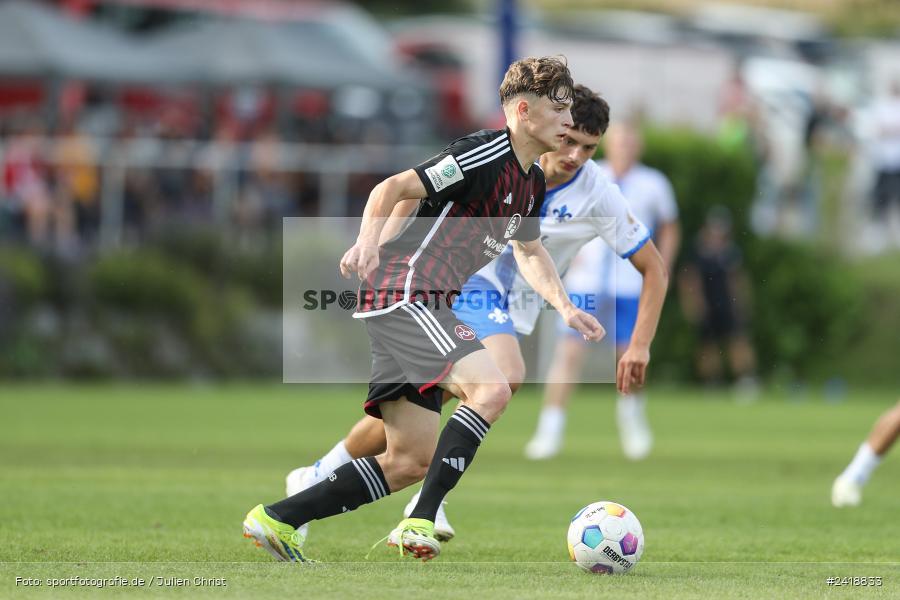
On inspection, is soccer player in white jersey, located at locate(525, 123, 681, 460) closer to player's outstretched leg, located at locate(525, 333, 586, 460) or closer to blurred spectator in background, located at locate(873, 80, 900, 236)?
player's outstretched leg, located at locate(525, 333, 586, 460)

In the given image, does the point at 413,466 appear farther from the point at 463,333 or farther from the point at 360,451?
the point at 360,451

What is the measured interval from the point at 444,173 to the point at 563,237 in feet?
7.02

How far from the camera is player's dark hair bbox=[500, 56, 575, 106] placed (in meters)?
7.15

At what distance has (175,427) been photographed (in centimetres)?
1580

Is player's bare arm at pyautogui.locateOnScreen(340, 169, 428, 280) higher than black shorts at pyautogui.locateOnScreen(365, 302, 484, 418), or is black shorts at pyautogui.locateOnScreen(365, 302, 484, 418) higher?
player's bare arm at pyautogui.locateOnScreen(340, 169, 428, 280)

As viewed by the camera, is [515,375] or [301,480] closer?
[301,480]

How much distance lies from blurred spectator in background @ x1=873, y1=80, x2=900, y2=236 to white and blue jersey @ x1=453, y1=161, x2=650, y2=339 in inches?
707

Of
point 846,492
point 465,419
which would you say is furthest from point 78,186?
point 465,419

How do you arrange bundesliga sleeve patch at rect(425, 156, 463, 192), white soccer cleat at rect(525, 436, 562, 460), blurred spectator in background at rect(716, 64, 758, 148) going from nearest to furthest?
bundesliga sleeve patch at rect(425, 156, 463, 192)
white soccer cleat at rect(525, 436, 562, 460)
blurred spectator in background at rect(716, 64, 758, 148)

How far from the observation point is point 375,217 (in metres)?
6.58

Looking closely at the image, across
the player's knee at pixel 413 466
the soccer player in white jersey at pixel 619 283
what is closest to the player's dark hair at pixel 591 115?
the player's knee at pixel 413 466

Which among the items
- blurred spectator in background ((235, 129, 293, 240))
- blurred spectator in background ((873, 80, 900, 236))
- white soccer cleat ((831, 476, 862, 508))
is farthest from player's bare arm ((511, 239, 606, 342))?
blurred spectator in background ((873, 80, 900, 236))

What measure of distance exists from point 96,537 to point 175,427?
7.85m

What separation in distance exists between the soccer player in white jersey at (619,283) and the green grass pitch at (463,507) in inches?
12.1
